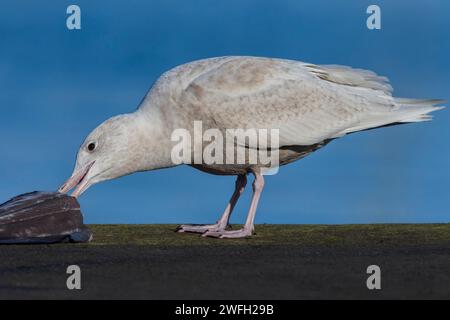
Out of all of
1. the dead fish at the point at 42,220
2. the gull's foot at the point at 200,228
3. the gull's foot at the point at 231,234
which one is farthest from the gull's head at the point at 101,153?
the gull's foot at the point at 231,234

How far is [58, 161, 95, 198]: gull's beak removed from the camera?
33.9ft

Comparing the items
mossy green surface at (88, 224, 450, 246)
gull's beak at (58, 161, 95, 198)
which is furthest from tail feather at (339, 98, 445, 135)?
gull's beak at (58, 161, 95, 198)

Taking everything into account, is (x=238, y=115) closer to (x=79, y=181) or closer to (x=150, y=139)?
(x=150, y=139)

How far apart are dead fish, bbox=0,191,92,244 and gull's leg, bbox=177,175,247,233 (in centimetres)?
165

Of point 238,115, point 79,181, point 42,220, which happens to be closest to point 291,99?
point 238,115

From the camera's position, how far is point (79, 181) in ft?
34.3

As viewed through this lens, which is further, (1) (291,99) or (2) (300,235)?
(1) (291,99)

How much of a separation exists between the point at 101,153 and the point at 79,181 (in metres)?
0.48

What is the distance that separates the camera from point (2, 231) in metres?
9.52

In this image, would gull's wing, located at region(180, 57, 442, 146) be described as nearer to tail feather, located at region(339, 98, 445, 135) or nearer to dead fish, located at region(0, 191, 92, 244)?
tail feather, located at region(339, 98, 445, 135)
